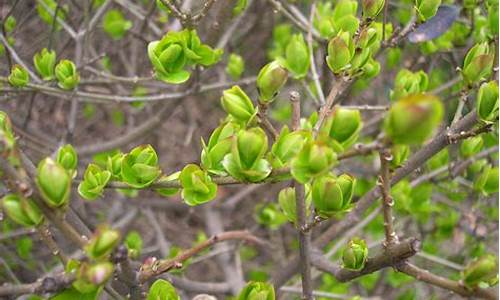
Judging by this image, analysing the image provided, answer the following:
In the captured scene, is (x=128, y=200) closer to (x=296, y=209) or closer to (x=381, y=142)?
(x=296, y=209)

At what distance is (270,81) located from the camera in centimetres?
106

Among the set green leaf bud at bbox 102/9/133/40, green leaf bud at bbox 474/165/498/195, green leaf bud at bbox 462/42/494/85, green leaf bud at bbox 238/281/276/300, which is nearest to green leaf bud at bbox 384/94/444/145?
green leaf bud at bbox 238/281/276/300

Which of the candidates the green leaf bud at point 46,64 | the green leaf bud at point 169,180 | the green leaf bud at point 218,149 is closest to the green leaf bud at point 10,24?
the green leaf bud at point 46,64

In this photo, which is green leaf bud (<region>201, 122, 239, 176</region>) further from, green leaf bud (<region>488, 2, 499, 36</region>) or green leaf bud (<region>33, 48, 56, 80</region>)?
green leaf bud (<region>488, 2, 499, 36</region>)

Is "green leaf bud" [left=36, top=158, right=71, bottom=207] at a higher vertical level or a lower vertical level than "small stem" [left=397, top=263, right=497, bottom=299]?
higher

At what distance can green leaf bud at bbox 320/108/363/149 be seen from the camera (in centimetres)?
89

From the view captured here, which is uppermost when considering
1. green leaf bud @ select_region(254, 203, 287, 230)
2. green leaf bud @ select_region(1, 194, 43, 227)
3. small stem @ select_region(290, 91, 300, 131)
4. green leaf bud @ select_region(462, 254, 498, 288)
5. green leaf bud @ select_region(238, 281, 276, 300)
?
small stem @ select_region(290, 91, 300, 131)

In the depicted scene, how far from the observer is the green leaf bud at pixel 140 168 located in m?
1.14

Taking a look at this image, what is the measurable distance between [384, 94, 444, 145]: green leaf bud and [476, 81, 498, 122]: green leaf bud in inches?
17.5

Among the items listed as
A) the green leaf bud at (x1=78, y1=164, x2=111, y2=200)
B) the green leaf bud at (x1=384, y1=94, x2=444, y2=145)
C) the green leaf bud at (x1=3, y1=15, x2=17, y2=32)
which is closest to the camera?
the green leaf bud at (x1=384, y1=94, x2=444, y2=145)

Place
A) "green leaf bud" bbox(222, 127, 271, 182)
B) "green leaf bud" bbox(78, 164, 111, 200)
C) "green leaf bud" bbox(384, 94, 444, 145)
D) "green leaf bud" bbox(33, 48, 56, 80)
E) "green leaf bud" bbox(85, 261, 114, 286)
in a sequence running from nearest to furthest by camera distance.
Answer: "green leaf bud" bbox(384, 94, 444, 145), "green leaf bud" bbox(85, 261, 114, 286), "green leaf bud" bbox(222, 127, 271, 182), "green leaf bud" bbox(78, 164, 111, 200), "green leaf bud" bbox(33, 48, 56, 80)

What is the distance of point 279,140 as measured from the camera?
102 cm

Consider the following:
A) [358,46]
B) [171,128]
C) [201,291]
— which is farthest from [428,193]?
[171,128]

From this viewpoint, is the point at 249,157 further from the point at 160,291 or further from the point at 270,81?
the point at 160,291
